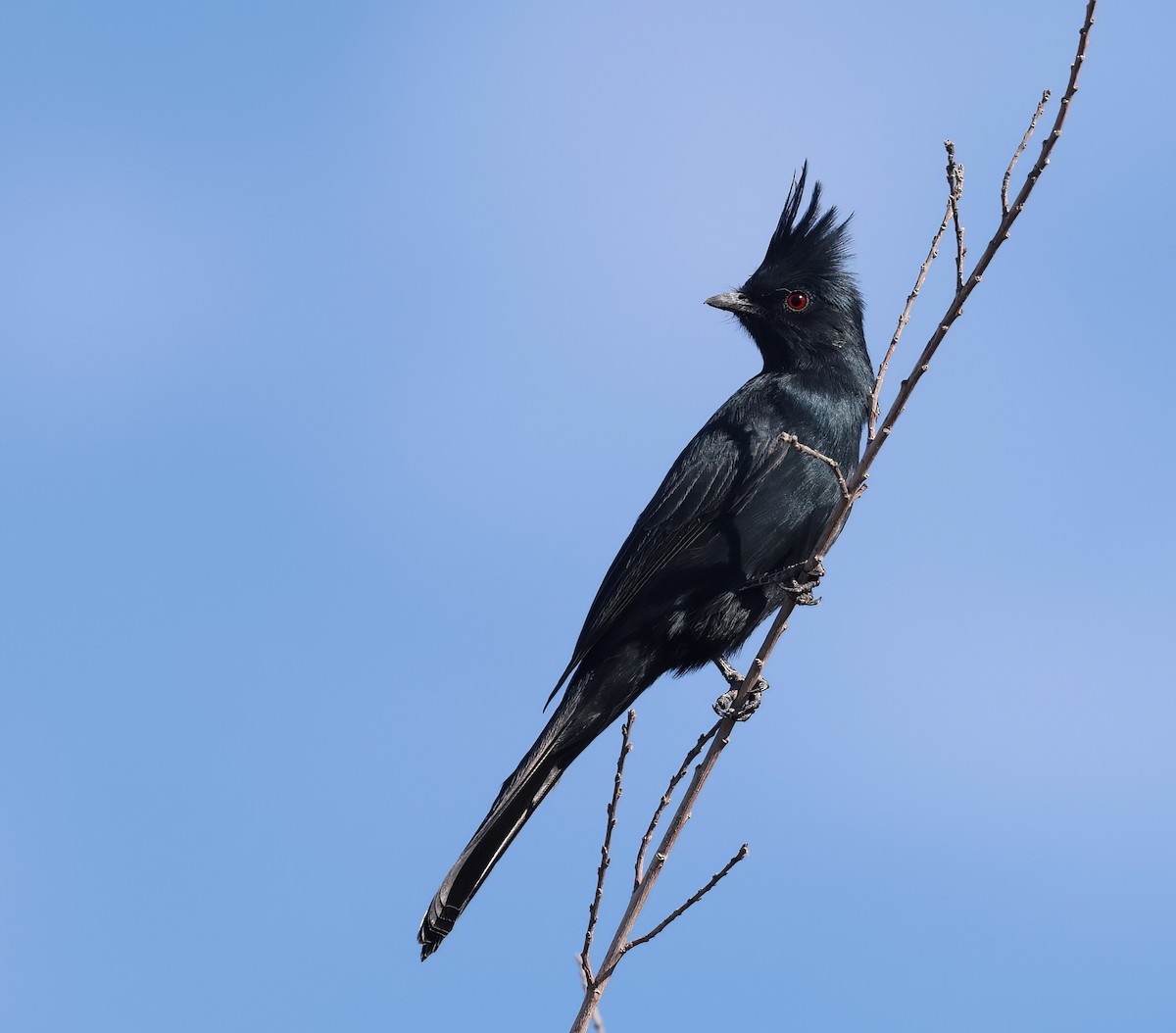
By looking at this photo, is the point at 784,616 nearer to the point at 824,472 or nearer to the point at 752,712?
the point at 752,712

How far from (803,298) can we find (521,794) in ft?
10.1

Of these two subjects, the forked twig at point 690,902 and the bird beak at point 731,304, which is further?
the bird beak at point 731,304

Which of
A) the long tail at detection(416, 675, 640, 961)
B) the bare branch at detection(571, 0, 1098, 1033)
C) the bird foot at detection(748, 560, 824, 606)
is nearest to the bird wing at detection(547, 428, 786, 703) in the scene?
the long tail at detection(416, 675, 640, 961)

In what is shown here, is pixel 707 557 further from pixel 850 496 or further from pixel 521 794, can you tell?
pixel 850 496

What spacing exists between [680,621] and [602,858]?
7.62 feet

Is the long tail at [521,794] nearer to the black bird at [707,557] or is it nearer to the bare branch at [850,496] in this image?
the black bird at [707,557]

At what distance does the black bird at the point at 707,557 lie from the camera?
6.14m

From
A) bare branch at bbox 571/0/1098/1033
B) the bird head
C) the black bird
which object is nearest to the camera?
bare branch at bbox 571/0/1098/1033

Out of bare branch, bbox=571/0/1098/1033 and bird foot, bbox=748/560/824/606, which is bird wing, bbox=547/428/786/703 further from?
bare branch, bbox=571/0/1098/1033

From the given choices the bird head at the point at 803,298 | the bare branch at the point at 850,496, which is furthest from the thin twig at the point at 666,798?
the bird head at the point at 803,298

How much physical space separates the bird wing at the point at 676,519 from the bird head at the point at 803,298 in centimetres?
82

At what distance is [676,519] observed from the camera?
6.39 m

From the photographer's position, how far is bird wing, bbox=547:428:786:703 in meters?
6.28

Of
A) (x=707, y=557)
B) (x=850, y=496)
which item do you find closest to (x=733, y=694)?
(x=707, y=557)
